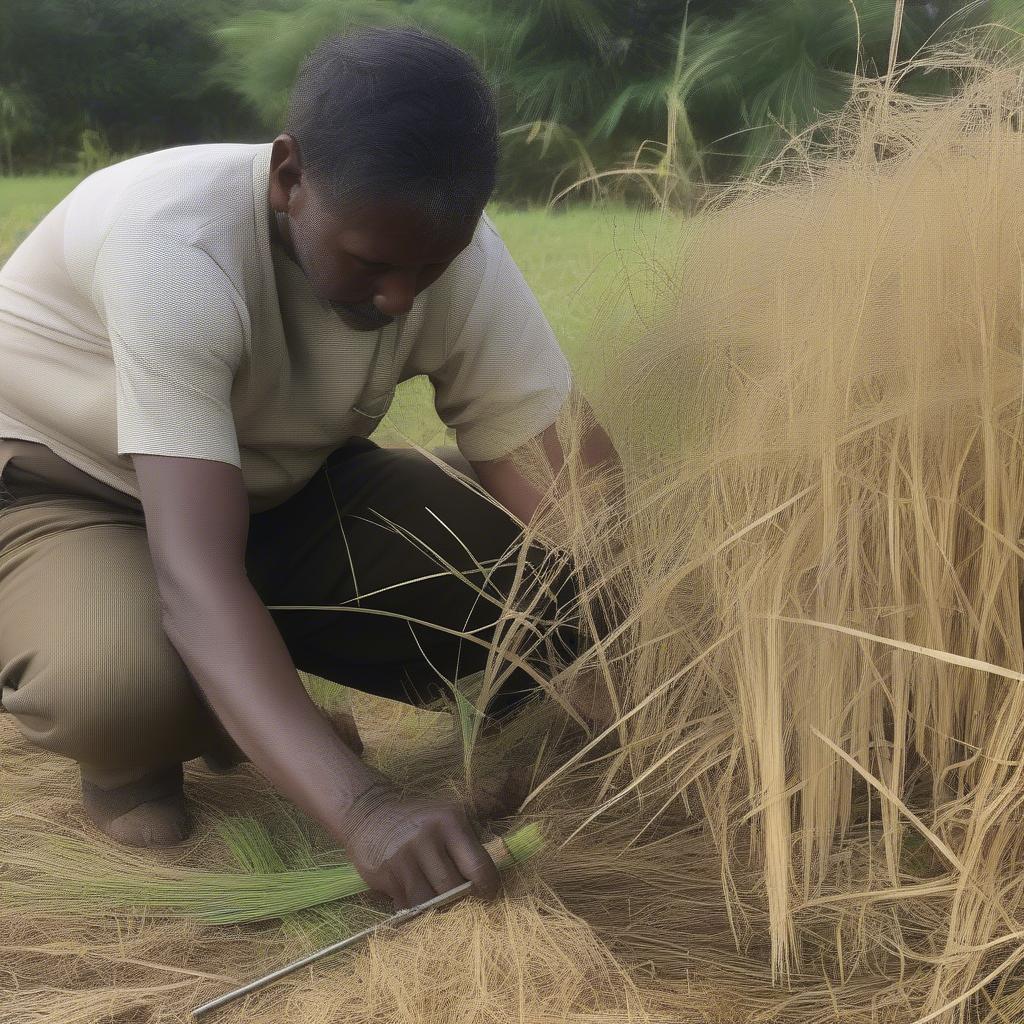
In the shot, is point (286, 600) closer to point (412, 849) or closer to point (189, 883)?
point (189, 883)

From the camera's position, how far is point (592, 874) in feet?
3.99

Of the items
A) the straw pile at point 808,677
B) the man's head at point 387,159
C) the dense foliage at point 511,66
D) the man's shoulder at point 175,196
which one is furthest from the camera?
the dense foliage at point 511,66

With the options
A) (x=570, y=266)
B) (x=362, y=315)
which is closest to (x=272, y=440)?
(x=362, y=315)

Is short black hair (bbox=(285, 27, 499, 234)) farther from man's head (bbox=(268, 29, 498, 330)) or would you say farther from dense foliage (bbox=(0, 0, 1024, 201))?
dense foliage (bbox=(0, 0, 1024, 201))

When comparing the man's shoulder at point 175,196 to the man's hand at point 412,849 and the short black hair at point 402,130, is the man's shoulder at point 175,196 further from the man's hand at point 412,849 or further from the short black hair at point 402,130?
the man's hand at point 412,849

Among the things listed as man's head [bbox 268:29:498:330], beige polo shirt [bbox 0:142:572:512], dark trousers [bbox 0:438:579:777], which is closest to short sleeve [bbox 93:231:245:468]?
beige polo shirt [bbox 0:142:572:512]

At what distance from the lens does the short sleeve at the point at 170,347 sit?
1.18 m

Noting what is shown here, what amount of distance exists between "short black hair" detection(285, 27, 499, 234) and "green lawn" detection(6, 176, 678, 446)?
234 millimetres

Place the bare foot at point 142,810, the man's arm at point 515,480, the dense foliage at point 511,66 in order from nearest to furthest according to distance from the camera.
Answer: the bare foot at point 142,810 < the man's arm at point 515,480 < the dense foliage at point 511,66

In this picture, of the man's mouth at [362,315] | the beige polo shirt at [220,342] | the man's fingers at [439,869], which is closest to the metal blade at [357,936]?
the man's fingers at [439,869]

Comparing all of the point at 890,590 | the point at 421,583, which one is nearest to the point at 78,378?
the point at 421,583

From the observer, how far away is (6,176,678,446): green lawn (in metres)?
1.43

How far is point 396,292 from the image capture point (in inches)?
47.0

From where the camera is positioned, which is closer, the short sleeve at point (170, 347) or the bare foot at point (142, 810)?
the short sleeve at point (170, 347)
